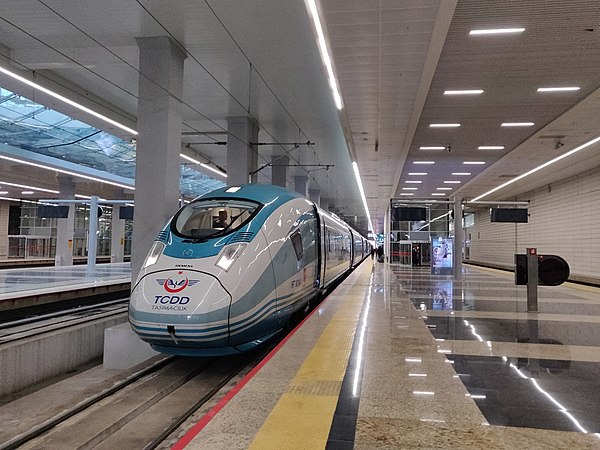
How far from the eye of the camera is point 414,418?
11.4 ft

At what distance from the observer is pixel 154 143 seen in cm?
991

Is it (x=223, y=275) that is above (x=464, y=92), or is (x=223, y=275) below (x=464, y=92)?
below

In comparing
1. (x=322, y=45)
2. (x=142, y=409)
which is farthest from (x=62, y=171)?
(x=142, y=409)

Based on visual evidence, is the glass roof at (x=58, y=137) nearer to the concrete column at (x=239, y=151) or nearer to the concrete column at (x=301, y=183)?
the concrete column at (x=239, y=151)

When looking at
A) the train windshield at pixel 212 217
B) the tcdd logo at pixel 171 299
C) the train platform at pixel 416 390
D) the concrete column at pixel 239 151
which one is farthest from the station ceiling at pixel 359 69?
the train platform at pixel 416 390

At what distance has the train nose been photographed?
5.65m

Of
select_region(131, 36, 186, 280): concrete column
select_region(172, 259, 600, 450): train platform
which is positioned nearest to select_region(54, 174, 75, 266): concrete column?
select_region(131, 36, 186, 280): concrete column

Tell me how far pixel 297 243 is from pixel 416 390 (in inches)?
166

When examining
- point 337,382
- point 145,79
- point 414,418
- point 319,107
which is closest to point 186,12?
point 145,79

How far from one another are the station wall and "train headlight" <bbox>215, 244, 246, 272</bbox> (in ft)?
61.9

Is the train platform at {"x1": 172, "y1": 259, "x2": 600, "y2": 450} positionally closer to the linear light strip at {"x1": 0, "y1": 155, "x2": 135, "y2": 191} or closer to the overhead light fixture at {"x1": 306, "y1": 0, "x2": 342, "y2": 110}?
the overhead light fixture at {"x1": 306, "y1": 0, "x2": 342, "y2": 110}

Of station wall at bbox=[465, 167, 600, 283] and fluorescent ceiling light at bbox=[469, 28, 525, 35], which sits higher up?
fluorescent ceiling light at bbox=[469, 28, 525, 35]

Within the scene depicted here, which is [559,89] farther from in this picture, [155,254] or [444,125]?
[155,254]

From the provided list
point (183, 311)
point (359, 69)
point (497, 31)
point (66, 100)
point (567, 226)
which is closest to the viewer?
point (183, 311)
